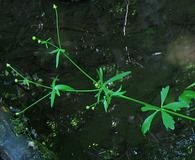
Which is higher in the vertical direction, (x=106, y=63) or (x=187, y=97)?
(x=187, y=97)

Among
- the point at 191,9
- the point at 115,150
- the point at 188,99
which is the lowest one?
the point at 115,150

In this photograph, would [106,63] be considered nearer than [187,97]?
No

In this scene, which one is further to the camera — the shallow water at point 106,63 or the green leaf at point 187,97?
the shallow water at point 106,63

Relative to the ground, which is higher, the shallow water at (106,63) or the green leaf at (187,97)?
the green leaf at (187,97)

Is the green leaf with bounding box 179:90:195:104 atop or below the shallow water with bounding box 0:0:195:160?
atop

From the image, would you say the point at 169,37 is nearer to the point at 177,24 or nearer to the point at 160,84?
the point at 177,24

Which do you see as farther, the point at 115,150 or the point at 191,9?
the point at 191,9

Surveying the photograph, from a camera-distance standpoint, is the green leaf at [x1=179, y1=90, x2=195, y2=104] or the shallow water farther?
the shallow water

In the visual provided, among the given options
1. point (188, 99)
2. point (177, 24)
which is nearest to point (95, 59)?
point (177, 24)
